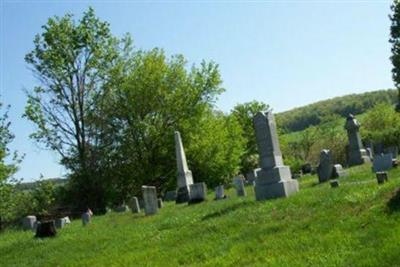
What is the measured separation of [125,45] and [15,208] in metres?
13.9

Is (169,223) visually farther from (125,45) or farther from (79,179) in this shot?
(125,45)

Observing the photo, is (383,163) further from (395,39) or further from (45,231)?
(395,39)

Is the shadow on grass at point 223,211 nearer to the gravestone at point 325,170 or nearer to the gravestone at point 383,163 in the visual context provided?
the gravestone at point 325,170

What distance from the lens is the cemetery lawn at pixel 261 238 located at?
29.0 feet

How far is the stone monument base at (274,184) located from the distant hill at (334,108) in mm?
79528

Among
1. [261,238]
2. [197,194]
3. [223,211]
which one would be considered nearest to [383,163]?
[197,194]

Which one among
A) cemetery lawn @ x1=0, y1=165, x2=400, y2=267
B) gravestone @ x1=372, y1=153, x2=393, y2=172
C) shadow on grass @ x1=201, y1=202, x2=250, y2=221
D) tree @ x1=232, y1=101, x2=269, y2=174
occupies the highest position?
tree @ x1=232, y1=101, x2=269, y2=174

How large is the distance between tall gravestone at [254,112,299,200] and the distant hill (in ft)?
259

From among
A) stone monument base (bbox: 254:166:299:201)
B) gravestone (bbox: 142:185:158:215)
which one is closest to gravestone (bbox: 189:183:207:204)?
gravestone (bbox: 142:185:158:215)

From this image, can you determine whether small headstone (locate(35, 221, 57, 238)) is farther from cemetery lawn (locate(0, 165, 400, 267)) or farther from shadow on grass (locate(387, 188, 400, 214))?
shadow on grass (locate(387, 188, 400, 214))

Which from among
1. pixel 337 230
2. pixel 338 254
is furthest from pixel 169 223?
pixel 338 254

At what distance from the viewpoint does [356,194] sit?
12.2 m

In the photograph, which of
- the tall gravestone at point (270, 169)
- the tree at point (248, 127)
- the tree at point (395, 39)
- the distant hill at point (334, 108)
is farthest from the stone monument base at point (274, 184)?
the distant hill at point (334, 108)

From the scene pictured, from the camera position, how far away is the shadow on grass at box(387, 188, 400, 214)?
999cm
